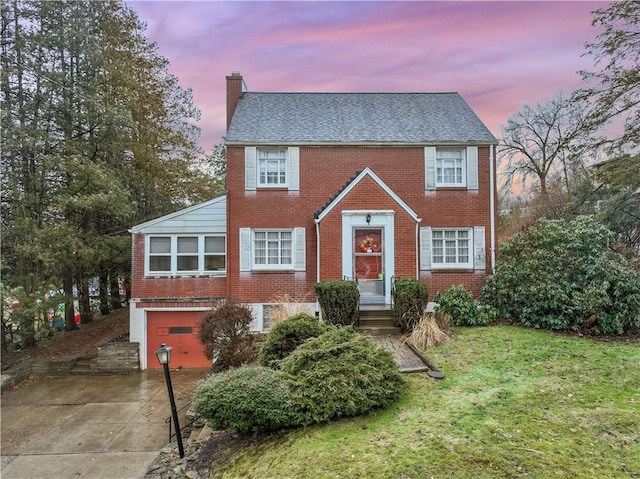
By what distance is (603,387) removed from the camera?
5.72 meters

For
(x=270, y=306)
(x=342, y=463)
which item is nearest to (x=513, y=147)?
(x=270, y=306)

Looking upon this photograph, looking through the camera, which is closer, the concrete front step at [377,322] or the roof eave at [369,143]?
the concrete front step at [377,322]

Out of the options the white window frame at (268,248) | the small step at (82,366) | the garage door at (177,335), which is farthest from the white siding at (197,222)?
the small step at (82,366)

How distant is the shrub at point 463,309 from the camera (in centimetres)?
991

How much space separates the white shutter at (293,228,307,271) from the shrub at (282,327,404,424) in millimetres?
6256

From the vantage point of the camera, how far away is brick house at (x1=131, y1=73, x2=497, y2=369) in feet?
38.3

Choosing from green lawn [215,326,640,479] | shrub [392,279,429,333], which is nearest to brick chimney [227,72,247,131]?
shrub [392,279,429,333]

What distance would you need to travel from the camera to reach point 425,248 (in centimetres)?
1239

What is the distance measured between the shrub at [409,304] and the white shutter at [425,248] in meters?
2.74

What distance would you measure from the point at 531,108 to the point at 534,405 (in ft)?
88.1

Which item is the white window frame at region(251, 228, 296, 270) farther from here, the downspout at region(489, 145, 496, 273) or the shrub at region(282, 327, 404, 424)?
the downspout at region(489, 145, 496, 273)

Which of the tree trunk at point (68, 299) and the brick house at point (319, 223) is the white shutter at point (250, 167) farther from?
the tree trunk at point (68, 299)

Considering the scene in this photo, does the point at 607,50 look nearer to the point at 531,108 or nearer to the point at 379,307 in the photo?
the point at 379,307

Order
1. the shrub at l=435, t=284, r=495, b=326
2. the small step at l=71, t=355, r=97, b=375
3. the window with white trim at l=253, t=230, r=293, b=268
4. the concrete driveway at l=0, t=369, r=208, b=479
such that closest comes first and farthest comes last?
the concrete driveway at l=0, t=369, r=208, b=479
the shrub at l=435, t=284, r=495, b=326
the window with white trim at l=253, t=230, r=293, b=268
the small step at l=71, t=355, r=97, b=375
